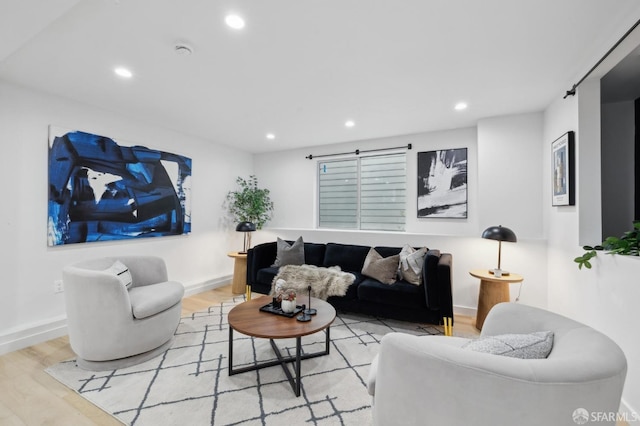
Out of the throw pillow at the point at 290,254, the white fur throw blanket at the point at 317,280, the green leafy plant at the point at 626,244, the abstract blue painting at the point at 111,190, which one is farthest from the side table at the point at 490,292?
the abstract blue painting at the point at 111,190

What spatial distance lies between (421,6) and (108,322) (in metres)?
3.08

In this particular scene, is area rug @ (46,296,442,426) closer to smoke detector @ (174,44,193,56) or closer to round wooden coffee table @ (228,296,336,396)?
round wooden coffee table @ (228,296,336,396)

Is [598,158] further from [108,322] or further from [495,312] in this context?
[108,322]

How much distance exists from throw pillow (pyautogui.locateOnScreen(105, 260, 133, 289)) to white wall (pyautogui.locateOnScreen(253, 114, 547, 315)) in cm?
260

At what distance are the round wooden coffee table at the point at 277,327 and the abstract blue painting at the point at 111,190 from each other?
2110mm

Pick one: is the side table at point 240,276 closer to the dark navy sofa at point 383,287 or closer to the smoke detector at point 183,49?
the dark navy sofa at point 383,287

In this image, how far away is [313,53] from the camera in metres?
2.08

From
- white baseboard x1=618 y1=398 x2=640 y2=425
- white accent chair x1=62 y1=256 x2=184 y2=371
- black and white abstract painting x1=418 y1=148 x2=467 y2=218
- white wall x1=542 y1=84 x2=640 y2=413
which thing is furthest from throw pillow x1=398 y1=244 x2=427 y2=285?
white accent chair x1=62 y1=256 x2=184 y2=371

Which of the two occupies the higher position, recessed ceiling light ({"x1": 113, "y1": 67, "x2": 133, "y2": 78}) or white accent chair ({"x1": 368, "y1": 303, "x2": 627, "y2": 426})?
recessed ceiling light ({"x1": 113, "y1": 67, "x2": 133, "y2": 78})

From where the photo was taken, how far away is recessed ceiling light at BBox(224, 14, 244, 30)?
5.56 feet

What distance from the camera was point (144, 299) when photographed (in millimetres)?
2398

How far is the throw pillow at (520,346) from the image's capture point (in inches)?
44.2

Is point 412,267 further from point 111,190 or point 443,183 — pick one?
point 111,190

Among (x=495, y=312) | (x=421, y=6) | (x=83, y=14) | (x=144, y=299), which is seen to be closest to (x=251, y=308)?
(x=144, y=299)
